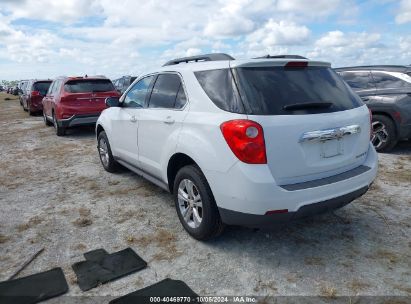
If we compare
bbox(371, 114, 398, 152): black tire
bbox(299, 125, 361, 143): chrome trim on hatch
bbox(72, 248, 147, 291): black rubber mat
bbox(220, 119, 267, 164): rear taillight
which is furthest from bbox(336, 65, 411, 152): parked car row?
bbox(72, 248, 147, 291): black rubber mat

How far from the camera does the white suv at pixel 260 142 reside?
2979 millimetres

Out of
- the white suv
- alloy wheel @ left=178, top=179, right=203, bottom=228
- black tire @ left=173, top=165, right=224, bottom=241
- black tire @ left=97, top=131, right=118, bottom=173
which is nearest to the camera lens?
the white suv

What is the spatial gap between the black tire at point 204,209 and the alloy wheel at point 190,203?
0.06m

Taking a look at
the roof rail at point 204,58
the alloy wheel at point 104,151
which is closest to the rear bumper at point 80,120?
the alloy wheel at point 104,151

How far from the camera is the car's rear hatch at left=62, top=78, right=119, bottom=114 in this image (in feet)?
33.0

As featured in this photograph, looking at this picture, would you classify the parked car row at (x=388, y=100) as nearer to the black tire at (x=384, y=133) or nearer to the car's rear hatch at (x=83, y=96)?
the black tire at (x=384, y=133)

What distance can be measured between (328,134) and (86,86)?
336 inches

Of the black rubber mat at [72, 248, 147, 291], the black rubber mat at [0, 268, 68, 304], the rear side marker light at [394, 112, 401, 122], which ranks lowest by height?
the black rubber mat at [0, 268, 68, 304]

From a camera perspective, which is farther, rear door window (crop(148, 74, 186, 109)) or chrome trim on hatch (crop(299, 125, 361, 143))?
rear door window (crop(148, 74, 186, 109))

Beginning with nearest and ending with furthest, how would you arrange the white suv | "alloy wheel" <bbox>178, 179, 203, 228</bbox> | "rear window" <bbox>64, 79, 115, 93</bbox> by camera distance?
the white suv → "alloy wheel" <bbox>178, 179, 203, 228</bbox> → "rear window" <bbox>64, 79, 115, 93</bbox>

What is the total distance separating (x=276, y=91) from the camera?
10.5 ft

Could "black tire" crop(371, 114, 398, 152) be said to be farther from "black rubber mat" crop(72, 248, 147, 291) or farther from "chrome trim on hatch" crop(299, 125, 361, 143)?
"black rubber mat" crop(72, 248, 147, 291)

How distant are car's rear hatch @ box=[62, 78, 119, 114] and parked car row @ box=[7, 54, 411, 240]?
6362mm

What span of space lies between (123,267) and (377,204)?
3.26 metres
